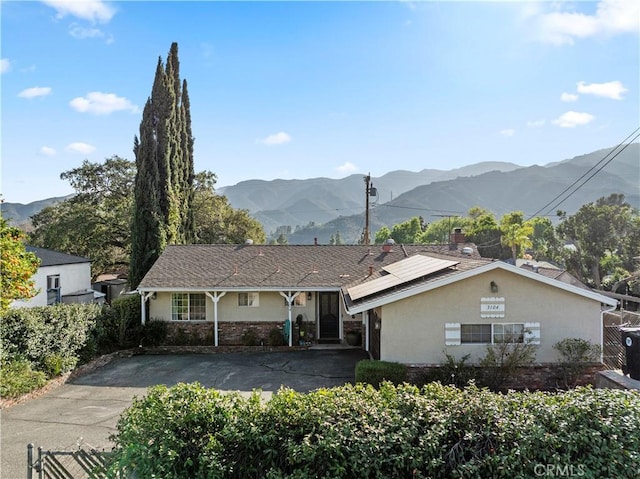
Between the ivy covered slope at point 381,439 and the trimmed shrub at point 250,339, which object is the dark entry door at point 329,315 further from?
the ivy covered slope at point 381,439

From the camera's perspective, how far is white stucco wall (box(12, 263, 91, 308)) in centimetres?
2020

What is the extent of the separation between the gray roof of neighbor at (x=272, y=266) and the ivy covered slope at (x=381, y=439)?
400 inches

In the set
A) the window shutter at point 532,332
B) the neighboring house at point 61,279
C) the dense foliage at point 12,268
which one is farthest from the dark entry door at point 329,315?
the neighboring house at point 61,279

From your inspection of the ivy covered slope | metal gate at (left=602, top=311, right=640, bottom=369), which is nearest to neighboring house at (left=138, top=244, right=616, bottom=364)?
metal gate at (left=602, top=311, right=640, bottom=369)

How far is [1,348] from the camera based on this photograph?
34.1 ft

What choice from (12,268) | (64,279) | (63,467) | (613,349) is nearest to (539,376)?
(613,349)

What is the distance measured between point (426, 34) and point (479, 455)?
46.9 ft

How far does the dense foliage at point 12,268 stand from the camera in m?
10.2

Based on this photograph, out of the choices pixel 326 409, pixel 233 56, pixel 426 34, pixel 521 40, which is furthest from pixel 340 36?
pixel 326 409

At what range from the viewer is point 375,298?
11.3m

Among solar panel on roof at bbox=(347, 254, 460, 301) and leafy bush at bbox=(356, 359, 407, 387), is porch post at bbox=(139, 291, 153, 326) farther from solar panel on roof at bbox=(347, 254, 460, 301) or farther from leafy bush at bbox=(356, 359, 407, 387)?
leafy bush at bbox=(356, 359, 407, 387)

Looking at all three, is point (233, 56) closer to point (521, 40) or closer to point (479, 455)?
point (521, 40)

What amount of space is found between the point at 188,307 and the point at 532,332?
40.0 ft

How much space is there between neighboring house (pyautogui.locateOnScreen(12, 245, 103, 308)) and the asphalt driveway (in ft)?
30.7
